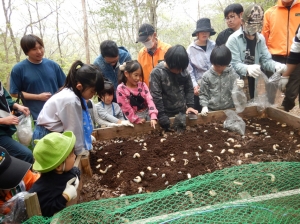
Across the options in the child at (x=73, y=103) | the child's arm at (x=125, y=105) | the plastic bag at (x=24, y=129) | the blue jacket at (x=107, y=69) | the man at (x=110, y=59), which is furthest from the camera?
the blue jacket at (x=107, y=69)

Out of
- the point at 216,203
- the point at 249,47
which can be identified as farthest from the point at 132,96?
the point at 249,47

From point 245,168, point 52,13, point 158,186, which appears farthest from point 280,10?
point 52,13

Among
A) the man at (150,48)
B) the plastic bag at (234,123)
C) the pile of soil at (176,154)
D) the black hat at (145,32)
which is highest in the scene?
the black hat at (145,32)

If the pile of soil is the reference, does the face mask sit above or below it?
above

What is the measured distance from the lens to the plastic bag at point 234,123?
3035 millimetres

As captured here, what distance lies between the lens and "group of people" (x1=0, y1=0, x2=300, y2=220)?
7.25ft

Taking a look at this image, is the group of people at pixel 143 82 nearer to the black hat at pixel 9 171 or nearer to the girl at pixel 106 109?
the girl at pixel 106 109

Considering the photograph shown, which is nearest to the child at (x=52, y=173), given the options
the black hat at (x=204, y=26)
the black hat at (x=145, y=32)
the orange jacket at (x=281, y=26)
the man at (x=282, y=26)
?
the black hat at (x=145, y=32)

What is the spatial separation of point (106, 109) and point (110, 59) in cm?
84

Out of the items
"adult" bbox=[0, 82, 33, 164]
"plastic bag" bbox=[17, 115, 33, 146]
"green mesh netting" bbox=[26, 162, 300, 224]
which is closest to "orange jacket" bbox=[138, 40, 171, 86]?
"plastic bag" bbox=[17, 115, 33, 146]

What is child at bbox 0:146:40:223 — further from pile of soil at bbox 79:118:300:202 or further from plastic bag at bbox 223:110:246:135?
plastic bag at bbox 223:110:246:135

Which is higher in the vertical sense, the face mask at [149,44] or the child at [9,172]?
the face mask at [149,44]

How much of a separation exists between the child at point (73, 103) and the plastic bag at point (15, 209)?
0.82 meters

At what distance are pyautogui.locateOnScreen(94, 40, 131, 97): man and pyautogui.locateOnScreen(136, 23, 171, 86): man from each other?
341 mm
